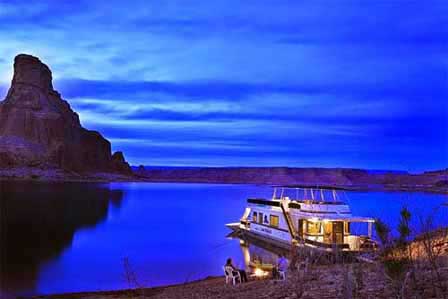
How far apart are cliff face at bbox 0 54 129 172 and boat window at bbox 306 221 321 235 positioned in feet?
456

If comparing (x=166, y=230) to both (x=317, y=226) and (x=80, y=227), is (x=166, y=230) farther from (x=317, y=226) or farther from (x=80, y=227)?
(x=317, y=226)

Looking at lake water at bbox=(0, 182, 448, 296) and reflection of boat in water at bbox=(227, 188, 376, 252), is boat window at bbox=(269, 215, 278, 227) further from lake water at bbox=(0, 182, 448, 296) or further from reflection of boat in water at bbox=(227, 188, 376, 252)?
lake water at bbox=(0, 182, 448, 296)

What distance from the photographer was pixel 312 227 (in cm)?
2848

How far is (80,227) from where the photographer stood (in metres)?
47.6

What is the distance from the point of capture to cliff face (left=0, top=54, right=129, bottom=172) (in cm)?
16312

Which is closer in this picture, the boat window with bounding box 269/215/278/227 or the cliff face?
the boat window with bounding box 269/215/278/227

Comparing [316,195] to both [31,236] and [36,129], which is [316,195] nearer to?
[31,236]

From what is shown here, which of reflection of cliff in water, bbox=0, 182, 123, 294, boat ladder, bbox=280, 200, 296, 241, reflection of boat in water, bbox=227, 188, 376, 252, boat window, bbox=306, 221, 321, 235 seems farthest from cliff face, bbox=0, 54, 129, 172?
boat window, bbox=306, 221, 321, 235

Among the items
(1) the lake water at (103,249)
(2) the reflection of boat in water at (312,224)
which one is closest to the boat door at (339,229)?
(2) the reflection of boat in water at (312,224)

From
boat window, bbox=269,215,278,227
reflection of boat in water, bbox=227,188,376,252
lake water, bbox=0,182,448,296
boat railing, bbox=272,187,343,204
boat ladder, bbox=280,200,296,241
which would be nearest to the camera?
lake water, bbox=0,182,448,296

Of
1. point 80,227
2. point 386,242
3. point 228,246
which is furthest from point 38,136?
point 386,242

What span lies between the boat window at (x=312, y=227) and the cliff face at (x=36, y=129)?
456ft

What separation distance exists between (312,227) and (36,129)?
16196cm

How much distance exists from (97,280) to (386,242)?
18436 millimetres
